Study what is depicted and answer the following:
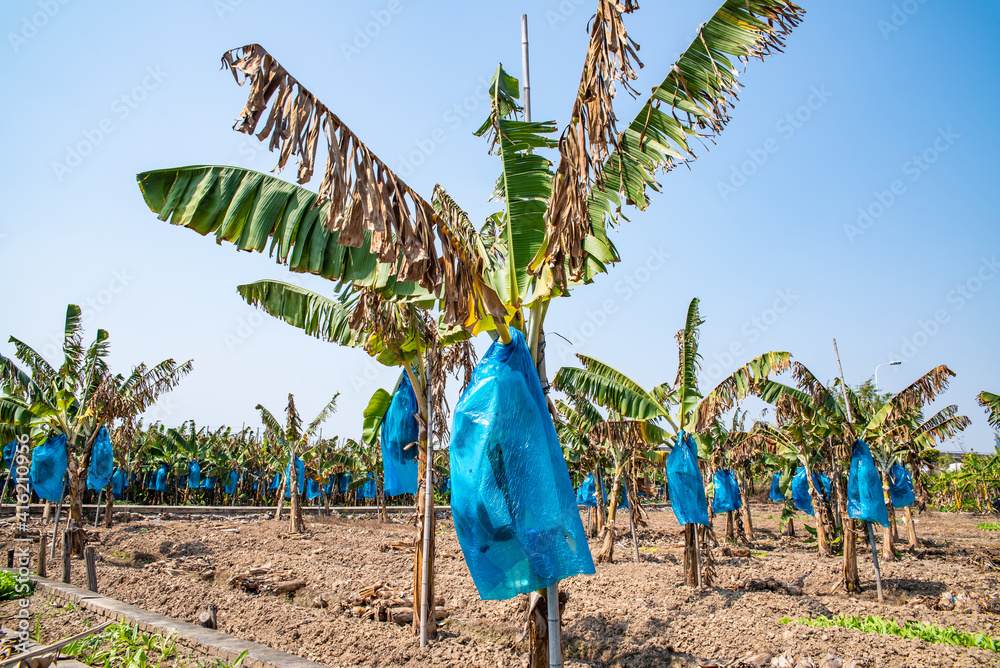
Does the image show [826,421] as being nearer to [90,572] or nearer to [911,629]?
[911,629]

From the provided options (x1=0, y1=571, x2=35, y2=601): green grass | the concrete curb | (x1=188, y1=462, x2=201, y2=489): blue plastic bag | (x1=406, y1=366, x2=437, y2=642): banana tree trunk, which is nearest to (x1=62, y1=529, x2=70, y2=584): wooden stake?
(x1=0, y1=571, x2=35, y2=601): green grass

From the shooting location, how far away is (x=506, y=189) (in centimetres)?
485

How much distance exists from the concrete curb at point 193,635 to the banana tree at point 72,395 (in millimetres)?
4737

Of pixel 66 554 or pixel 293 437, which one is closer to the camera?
pixel 66 554

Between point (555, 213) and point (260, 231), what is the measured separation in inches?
93.9

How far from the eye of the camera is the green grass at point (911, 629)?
8.03 metres

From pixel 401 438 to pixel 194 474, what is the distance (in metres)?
33.3

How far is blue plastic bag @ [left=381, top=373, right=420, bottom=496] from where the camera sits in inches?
316

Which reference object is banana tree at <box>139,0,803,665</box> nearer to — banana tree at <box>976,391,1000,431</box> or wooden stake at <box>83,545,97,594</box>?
wooden stake at <box>83,545,97,594</box>

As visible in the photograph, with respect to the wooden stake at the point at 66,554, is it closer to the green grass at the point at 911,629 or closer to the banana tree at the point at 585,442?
the banana tree at the point at 585,442

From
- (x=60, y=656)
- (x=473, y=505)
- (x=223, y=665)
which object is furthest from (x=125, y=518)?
(x=473, y=505)

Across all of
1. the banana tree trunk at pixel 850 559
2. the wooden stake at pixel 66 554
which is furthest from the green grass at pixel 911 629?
the wooden stake at pixel 66 554

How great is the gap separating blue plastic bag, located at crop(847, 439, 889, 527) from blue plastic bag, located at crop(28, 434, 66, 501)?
54.5 feet

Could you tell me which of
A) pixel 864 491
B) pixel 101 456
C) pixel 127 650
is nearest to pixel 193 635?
pixel 127 650
